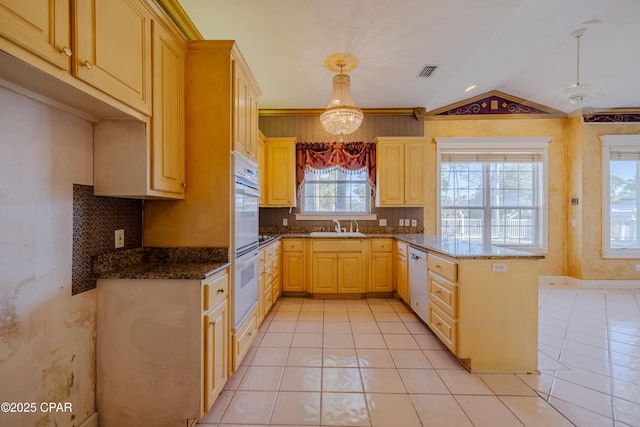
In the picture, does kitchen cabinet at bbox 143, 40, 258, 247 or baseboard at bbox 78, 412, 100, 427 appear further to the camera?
kitchen cabinet at bbox 143, 40, 258, 247

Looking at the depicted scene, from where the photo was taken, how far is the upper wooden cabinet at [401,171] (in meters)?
4.16

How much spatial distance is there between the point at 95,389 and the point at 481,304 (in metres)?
2.70

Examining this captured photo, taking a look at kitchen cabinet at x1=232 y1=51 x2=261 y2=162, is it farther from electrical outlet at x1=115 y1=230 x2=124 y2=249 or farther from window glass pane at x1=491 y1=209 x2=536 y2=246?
window glass pane at x1=491 y1=209 x2=536 y2=246

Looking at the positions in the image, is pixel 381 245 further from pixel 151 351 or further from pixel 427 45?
pixel 151 351

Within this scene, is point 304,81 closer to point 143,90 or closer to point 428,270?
point 143,90

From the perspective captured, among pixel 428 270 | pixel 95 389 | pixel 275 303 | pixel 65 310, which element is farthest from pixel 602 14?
pixel 95 389

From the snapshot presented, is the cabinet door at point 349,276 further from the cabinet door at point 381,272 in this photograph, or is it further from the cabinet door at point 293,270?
the cabinet door at point 293,270

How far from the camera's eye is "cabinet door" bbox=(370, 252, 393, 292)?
392cm

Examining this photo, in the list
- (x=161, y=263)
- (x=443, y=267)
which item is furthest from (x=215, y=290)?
(x=443, y=267)

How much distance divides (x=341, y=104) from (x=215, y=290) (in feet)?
8.08

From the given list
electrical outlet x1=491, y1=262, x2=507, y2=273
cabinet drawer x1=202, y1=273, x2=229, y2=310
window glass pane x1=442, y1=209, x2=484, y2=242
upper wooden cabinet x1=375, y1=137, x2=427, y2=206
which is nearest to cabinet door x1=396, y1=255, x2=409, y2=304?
upper wooden cabinet x1=375, y1=137, x2=427, y2=206

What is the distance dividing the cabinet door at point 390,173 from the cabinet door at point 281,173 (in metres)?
1.38

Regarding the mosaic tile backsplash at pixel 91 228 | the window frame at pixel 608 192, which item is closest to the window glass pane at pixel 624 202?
the window frame at pixel 608 192

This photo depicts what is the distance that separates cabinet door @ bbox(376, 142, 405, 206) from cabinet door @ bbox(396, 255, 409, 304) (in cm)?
97
